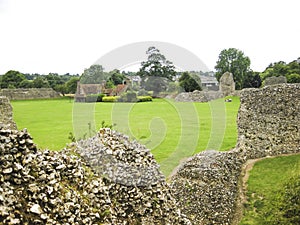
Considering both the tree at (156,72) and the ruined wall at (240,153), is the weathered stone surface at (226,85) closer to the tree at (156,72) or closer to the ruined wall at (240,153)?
the tree at (156,72)

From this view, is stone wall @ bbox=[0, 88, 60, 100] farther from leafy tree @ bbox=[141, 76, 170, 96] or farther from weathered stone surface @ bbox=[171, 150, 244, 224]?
weathered stone surface @ bbox=[171, 150, 244, 224]

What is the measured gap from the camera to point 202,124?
86.8 feet

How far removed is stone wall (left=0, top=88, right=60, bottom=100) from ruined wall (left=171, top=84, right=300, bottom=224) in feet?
173

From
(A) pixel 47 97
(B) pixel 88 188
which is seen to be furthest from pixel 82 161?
(A) pixel 47 97

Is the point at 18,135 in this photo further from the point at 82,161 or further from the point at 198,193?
the point at 198,193

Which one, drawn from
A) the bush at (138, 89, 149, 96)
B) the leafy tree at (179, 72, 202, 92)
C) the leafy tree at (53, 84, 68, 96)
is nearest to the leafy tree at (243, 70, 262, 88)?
the leafy tree at (179, 72, 202, 92)

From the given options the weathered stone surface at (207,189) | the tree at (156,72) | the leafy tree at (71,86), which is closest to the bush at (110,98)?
the tree at (156,72)

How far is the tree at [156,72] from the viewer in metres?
62.1

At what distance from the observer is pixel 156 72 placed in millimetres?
66062

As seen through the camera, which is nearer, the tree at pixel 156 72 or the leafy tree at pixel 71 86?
the tree at pixel 156 72

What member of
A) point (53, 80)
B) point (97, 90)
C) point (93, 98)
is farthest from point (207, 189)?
point (53, 80)

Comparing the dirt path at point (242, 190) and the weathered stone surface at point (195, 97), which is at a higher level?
the weathered stone surface at point (195, 97)

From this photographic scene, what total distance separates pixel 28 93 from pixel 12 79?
20.2m

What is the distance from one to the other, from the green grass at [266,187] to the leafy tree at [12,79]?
74.7m
